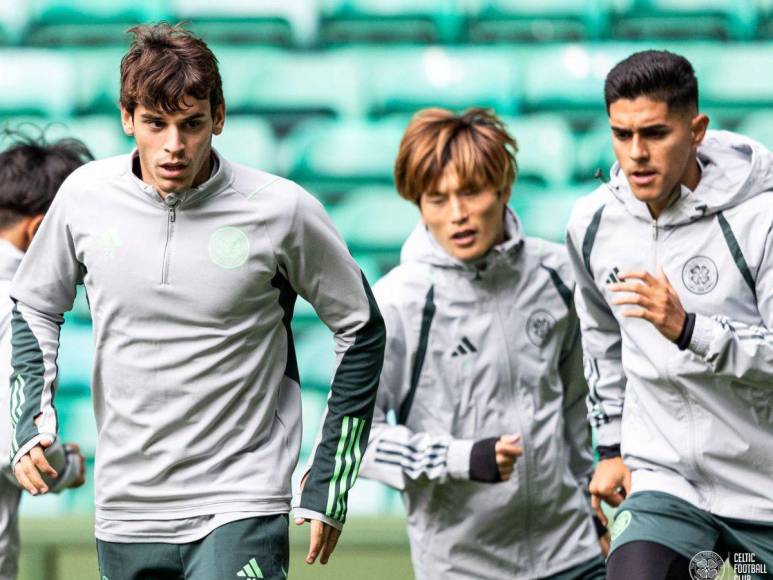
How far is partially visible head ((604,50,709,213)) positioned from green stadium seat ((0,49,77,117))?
9.05 ft

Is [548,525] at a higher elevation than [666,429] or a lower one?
lower

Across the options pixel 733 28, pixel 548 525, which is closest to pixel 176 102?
pixel 548 525

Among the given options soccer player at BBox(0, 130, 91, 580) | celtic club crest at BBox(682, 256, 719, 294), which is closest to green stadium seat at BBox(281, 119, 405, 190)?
soccer player at BBox(0, 130, 91, 580)

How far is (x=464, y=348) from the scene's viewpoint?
15.8 ft

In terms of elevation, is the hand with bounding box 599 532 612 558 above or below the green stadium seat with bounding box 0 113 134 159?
below

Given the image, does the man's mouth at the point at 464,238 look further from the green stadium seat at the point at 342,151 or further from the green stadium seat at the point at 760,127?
the green stadium seat at the point at 760,127

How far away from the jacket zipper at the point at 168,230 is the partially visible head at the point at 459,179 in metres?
1.11

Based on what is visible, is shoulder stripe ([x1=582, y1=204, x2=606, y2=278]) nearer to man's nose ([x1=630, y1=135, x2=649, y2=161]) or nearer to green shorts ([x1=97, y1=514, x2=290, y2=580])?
man's nose ([x1=630, y1=135, x2=649, y2=161])

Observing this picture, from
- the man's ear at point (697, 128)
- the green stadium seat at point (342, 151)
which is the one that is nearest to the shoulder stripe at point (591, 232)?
the man's ear at point (697, 128)

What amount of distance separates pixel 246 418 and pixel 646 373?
109 centimetres

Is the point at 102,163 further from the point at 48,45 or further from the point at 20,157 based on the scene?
the point at 48,45

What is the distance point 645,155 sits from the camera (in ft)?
14.3

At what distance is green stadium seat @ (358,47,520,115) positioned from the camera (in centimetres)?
643

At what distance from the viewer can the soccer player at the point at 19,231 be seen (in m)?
4.44
